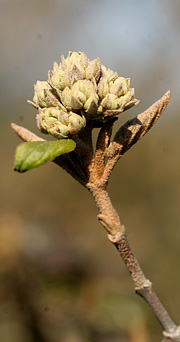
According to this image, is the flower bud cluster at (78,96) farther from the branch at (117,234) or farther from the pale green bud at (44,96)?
the branch at (117,234)

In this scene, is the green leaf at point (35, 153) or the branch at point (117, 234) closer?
the green leaf at point (35, 153)

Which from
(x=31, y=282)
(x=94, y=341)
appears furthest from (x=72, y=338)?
(x=31, y=282)

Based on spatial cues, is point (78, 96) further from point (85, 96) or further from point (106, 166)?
point (106, 166)

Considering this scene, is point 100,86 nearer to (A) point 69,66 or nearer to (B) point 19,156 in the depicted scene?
(A) point 69,66

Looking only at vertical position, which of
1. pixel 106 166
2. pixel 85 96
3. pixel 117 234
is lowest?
pixel 117 234

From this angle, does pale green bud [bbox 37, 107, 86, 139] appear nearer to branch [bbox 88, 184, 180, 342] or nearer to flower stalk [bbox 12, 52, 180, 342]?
flower stalk [bbox 12, 52, 180, 342]

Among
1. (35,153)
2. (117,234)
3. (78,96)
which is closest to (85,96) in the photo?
(78,96)

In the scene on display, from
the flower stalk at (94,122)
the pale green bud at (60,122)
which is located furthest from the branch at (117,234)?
the pale green bud at (60,122)
